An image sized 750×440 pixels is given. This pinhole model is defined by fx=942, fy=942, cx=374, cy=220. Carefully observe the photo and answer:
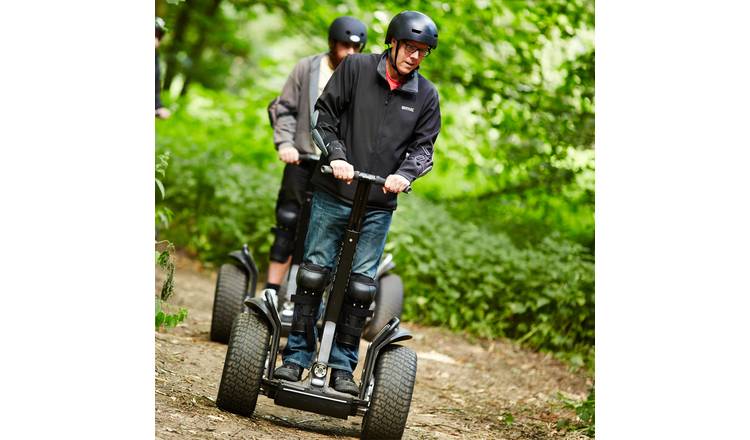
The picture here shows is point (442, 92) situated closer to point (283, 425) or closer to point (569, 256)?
point (569, 256)

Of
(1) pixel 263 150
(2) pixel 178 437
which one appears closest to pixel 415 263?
(1) pixel 263 150

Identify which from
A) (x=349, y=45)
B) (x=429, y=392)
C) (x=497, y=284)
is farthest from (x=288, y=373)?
(x=497, y=284)

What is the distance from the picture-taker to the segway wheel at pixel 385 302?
5.98m

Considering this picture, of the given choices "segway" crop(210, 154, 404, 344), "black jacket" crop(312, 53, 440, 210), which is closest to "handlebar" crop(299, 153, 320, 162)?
"segway" crop(210, 154, 404, 344)

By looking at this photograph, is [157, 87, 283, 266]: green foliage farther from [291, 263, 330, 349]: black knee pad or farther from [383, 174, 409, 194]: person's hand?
[383, 174, 409, 194]: person's hand

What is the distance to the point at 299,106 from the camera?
5.24 metres

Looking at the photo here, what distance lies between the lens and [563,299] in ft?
22.5

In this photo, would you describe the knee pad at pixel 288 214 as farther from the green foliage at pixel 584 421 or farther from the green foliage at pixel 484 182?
the green foliage at pixel 584 421

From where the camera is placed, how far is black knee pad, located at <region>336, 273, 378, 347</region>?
375 cm

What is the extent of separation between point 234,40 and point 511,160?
6.53 m

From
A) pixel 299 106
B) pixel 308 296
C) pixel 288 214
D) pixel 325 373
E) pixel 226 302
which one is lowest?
pixel 325 373

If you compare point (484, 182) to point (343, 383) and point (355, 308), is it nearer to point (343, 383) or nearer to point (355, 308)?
point (355, 308)

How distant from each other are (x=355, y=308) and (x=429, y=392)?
174cm

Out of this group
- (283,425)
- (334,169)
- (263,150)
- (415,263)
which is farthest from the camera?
(263,150)
